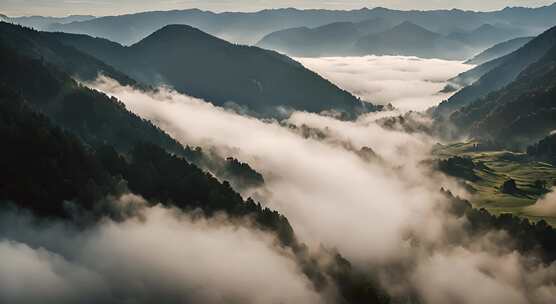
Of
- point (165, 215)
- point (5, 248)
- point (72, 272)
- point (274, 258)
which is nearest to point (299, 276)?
point (274, 258)

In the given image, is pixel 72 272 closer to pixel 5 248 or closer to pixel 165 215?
pixel 5 248

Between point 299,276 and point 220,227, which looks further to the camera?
point 220,227

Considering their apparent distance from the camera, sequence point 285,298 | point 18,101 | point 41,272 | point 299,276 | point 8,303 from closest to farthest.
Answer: point 8,303 → point 41,272 → point 285,298 → point 299,276 → point 18,101

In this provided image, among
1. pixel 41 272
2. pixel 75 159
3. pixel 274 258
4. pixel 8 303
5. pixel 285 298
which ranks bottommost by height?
pixel 8 303

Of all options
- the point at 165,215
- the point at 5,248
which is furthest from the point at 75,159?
the point at 5,248

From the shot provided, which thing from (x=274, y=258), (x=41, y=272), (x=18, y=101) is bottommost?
(x=41, y=272)

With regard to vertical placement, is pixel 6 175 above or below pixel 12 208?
above

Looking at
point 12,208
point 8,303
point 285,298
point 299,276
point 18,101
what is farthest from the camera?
point 18,101

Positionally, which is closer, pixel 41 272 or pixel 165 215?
pixel 41 272

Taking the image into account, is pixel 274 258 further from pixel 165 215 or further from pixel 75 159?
pixel 75 159
